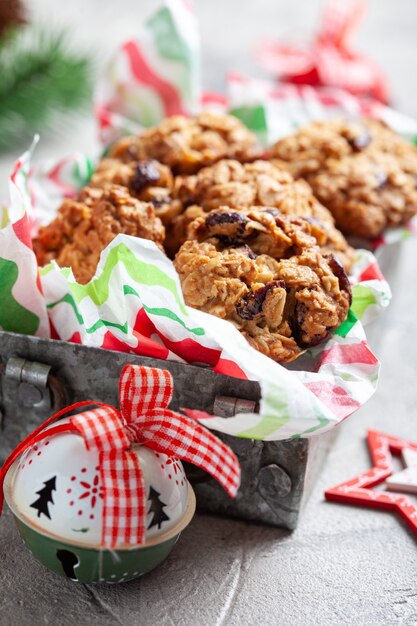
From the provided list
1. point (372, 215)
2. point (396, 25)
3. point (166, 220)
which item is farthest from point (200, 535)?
point (396, 25)

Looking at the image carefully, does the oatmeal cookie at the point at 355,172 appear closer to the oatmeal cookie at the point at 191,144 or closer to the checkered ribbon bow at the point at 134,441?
the oatmeal cookie at the point at 191,144

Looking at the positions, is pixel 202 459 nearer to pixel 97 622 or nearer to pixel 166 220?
pixel 97 622

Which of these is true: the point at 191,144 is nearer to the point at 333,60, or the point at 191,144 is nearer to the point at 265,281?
the point at 265,281

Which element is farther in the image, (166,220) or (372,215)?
(372,215)

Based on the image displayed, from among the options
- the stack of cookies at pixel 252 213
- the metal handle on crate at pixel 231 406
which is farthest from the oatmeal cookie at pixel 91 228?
the metal handle on crate at pixel 231 406

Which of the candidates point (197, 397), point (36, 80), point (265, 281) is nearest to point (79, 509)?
point (197, 397)

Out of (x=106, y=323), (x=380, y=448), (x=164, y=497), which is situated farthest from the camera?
(x=380, y=448)

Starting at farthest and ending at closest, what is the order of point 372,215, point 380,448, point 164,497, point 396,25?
point 396,25, point 372,215, point 380,448, point 164,497

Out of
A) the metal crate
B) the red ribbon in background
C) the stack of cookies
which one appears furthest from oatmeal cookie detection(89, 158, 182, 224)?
the red ribbon in background
